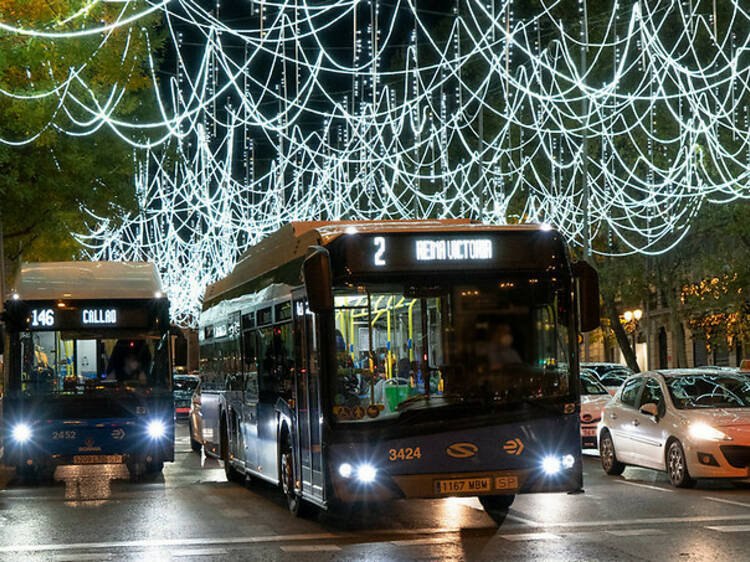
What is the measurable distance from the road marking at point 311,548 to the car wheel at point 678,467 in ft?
20.1

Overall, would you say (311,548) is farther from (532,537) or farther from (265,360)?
(265,360)

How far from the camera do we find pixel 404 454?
12023 millimetres

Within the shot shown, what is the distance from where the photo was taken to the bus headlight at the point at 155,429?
19.5 metres

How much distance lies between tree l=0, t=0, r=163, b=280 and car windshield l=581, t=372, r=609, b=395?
33.3 ft

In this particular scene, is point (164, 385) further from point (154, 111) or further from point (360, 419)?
point (154, 111)

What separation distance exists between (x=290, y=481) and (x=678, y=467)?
5078mm

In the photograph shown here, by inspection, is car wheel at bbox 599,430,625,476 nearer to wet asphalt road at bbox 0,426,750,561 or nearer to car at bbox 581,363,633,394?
wet asphalt road at bbox 0,426,750,561

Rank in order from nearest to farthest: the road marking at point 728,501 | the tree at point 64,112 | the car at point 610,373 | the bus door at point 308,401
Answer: the bus door at point 308,401 → the road marking at point 728,501 → the tree at point 64,112 → the car at point 610,373

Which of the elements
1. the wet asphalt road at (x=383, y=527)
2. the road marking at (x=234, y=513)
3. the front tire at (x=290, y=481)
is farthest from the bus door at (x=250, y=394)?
the front tire at (x=290, y=481)

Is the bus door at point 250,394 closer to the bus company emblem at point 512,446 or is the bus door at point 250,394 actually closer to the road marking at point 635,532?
the bus company emblem at point 512,446

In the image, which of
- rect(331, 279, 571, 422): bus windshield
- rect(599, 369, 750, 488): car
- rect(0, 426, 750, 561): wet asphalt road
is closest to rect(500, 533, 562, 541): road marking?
rect(0, 426, 750, 561): wet asphalt road

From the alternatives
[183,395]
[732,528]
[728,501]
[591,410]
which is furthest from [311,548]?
[183,395]

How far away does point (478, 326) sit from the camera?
39.5 ft

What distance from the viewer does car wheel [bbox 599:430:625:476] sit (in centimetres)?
1858
